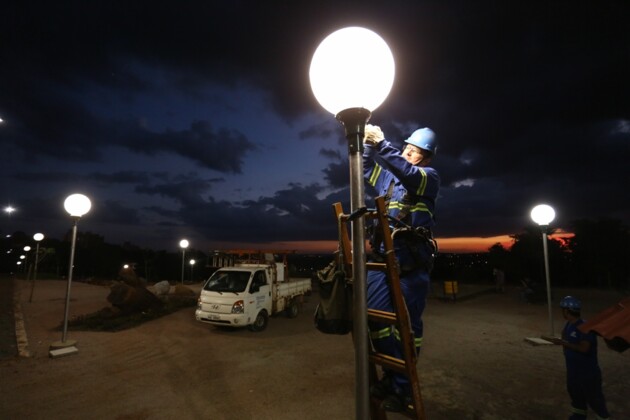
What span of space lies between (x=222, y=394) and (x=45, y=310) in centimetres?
1299

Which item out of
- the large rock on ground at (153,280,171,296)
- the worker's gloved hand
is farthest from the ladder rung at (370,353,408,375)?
the large rock on ground at (153,280,171,296)

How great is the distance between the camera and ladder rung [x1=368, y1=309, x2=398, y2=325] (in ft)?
7.86

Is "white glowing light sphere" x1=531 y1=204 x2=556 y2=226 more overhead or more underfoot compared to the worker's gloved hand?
more overhead

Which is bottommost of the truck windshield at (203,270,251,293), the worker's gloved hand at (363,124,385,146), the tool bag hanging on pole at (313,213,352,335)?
the truck windshield at (203,270,251,293)

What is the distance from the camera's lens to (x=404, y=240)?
8.84 ft

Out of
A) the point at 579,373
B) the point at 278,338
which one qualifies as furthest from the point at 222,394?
the point at 579,373

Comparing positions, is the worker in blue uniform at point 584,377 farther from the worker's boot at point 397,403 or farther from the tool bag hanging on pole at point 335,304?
the tool bag hanging on pole at point 335,304

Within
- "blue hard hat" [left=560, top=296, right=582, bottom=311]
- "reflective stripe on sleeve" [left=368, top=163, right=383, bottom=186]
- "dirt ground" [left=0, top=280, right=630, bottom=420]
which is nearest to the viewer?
"reflective stripe on sleeve" [left=368, top=163, right=383, bottom=186]

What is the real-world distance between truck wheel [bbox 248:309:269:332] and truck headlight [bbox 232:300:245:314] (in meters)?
0.76

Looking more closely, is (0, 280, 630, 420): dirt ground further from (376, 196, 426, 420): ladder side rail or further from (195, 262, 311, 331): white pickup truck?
(376, 196, 426, 420): ladder side rail

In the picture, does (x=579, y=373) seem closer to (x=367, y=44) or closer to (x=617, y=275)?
(x=367, y=44)

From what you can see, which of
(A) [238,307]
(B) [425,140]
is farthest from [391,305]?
(A) [238,307]

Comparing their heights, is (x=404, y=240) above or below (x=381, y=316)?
above

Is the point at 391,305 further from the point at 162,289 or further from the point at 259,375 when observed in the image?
the point at 162,289
